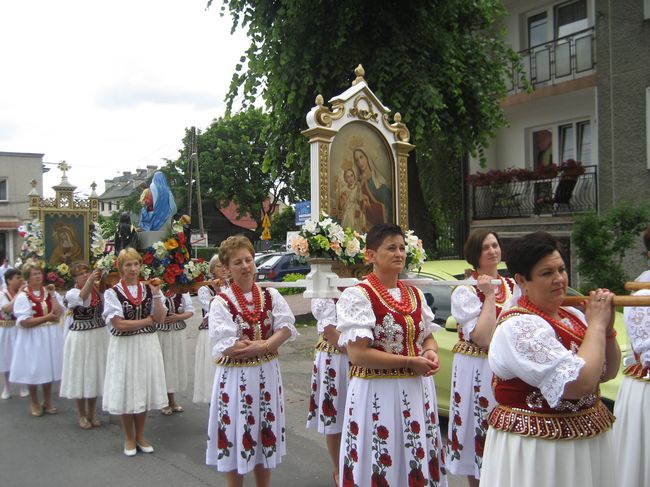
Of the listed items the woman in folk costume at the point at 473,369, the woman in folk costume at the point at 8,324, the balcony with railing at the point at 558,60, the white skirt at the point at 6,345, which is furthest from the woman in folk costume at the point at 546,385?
the balcony with railing at the point at 558,60

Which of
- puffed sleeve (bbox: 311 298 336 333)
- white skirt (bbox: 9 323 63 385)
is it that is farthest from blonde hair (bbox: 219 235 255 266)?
white skirt (bbox: 9 323 63 385)

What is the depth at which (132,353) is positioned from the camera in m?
6.27

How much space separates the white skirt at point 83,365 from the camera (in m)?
7.30

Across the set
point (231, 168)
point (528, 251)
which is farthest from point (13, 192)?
point (528, 251)

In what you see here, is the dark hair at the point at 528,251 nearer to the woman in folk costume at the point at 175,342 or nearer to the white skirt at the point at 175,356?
the woman in folk costume at the point at 175,342

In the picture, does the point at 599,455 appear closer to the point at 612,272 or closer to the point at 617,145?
the point at 612,272

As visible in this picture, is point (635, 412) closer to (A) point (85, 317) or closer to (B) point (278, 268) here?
(A) point (85, 317)

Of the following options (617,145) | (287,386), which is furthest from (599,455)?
(617,145)

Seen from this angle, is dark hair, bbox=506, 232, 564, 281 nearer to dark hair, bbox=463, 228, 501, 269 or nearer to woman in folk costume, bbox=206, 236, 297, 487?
dark hair, bbox=463, 228, 501, 269

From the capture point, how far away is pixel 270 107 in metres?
12.7

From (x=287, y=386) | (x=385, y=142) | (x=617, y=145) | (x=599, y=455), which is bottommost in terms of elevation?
(x=287, y=386)

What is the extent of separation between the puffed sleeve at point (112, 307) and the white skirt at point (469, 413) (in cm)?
347

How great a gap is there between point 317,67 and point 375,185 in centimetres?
660

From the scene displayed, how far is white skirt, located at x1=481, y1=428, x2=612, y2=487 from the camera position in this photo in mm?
2623
